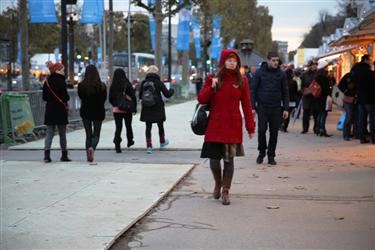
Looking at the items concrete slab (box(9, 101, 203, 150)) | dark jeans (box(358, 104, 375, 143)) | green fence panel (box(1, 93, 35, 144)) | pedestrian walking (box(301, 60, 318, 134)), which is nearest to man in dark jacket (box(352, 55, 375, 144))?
dark jeans (box(358, 104, 375, 143))

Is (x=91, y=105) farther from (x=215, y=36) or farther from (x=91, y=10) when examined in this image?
(x=215, y=36)

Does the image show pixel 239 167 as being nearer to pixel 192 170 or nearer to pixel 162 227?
pixel 192 170

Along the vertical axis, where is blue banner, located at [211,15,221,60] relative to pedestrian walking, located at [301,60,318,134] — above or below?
above

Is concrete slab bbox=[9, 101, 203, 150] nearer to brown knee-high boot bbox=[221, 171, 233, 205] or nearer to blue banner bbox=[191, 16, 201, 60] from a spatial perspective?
brown knee-high boot bbox=[221, 171, 233, 205]

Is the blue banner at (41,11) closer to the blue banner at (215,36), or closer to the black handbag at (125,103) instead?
the black handbag at (125,103)

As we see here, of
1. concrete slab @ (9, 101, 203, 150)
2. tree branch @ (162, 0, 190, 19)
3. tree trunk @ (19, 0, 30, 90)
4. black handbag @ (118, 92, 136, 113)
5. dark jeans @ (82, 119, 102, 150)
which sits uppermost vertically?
tree branch @ (162, 0, 190, 19)

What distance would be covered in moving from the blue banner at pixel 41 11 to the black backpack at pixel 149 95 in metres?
10.1

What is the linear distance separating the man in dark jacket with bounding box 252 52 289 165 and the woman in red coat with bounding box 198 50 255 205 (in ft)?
10.3

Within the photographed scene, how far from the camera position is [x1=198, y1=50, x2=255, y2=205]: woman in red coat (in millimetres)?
6980

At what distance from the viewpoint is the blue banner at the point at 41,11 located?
67.5ft

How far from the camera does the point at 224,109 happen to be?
7012 mm

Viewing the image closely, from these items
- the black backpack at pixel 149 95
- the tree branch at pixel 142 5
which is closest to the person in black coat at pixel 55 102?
the black backpack at pixel 149 95

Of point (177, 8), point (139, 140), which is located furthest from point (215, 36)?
point (139, 140)

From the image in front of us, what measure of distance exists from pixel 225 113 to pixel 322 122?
8218mm
